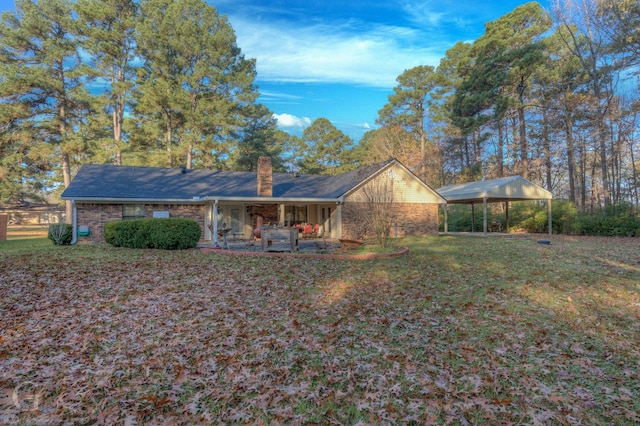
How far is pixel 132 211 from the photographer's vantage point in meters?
16.0

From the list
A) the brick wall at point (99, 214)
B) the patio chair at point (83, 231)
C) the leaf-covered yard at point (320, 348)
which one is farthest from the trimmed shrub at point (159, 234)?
the leaf-covered yard at point (320, 348)

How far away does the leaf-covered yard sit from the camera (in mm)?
2926

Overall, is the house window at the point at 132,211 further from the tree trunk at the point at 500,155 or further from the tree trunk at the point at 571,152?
the tree trunk at the point at 500,155

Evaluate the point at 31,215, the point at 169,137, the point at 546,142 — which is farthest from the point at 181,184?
the point at 31,215

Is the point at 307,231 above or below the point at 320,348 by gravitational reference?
above

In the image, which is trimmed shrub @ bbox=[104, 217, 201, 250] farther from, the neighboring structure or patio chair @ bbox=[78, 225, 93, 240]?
the neighboring structure

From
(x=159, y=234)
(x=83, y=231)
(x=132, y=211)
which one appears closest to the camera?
(x=159, y=234)

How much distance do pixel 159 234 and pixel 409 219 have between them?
42.8 feet

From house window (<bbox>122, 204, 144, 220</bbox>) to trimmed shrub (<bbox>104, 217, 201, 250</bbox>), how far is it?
10.9ft

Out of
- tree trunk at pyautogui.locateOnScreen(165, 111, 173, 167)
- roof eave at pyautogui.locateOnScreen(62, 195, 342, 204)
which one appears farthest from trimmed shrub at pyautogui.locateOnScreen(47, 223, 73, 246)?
tree trunk at pyautogui.locateOnScreen(165, 111, 173, 167)

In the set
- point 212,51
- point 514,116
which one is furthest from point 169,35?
point 514,116

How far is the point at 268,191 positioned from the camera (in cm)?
1736

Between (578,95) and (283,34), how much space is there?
18.7m

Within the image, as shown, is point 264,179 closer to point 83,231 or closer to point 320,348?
point 83,231
